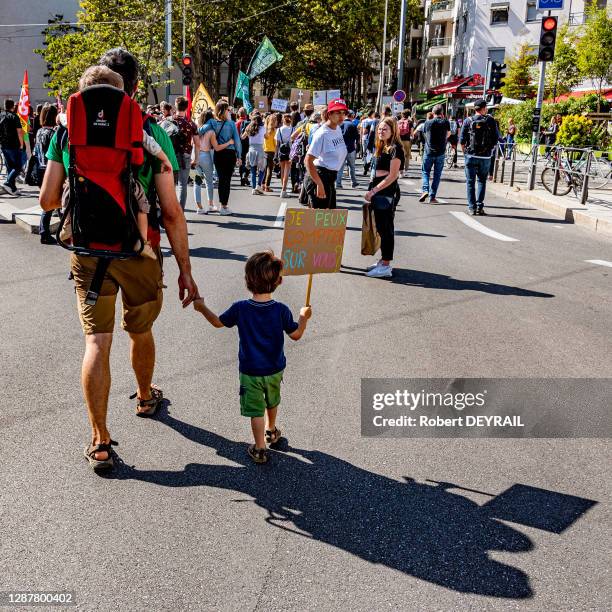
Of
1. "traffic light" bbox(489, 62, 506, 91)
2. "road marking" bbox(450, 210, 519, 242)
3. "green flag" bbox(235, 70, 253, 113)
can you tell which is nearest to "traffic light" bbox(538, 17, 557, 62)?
"road marking" bbox(450, 210, 519, 242)

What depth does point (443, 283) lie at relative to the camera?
7.96 metres

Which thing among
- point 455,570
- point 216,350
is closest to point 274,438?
point 455,570

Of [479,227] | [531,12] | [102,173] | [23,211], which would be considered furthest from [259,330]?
[531,12]

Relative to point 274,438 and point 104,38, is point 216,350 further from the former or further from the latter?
point 104,38

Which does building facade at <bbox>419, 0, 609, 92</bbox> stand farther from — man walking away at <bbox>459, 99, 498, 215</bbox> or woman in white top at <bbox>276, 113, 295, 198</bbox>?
man walking away at <bbox>459, 99, 498, 215</bbox>

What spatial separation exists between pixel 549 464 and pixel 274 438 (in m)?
1.45

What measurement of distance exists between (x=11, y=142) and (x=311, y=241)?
Answer: 12.4m

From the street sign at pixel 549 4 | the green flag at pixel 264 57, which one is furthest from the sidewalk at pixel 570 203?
the green flag at pixel 264 57

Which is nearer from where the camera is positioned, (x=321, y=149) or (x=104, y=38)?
(x=321, y=149)

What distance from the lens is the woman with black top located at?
7.50m

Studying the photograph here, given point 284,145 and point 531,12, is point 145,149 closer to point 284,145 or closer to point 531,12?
point 284,145

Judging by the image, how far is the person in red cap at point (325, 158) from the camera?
8.17 meters

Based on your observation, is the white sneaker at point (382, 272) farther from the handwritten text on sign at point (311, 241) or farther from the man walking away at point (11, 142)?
the man walking away at point (11, 142)

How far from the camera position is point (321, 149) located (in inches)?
326
